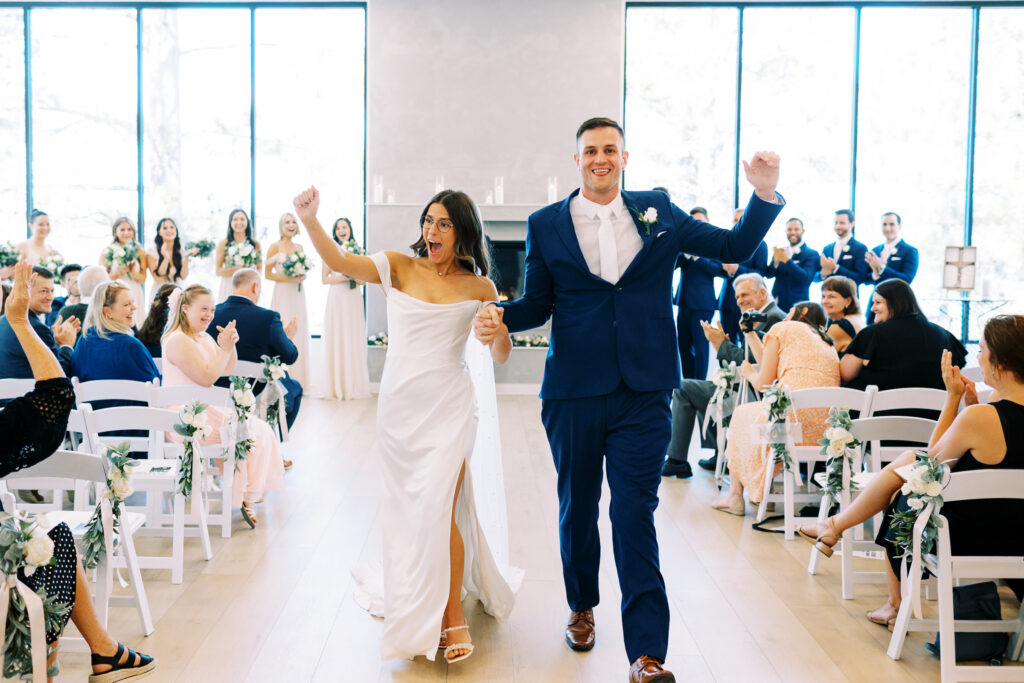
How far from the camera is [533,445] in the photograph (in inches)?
292

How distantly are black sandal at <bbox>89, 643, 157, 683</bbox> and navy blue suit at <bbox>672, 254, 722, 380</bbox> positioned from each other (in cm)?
655

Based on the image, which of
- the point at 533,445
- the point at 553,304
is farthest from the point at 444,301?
the point at 533,445

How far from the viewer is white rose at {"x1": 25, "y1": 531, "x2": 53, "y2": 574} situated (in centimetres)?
245

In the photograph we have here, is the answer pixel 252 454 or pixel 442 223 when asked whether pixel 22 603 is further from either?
pixel 252 454

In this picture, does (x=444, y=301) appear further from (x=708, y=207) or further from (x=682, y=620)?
(x=708, y=207)

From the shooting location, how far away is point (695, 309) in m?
9.01

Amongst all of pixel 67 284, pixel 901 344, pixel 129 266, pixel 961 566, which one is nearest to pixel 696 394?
pixel 901 344

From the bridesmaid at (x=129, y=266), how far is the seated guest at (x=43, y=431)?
6929mm

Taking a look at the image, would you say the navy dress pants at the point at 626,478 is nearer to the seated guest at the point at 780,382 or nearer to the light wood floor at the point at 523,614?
the light wood floor at the point at 523,614

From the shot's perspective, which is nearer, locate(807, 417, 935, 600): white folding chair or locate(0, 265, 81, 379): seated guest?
locate(807, 417, 935, 600): white folding chair

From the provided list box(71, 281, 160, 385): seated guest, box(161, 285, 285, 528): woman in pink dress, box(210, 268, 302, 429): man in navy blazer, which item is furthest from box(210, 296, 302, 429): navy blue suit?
box(71, 281, 160, 385): seated guest

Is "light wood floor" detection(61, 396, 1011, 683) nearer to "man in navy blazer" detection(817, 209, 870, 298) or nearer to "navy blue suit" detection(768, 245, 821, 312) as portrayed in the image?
"navy blue suit" detection(768, 245, 821, 312)

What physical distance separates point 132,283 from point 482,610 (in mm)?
7468

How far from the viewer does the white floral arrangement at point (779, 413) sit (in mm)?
4766
